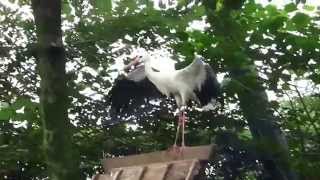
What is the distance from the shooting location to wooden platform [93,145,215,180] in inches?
130

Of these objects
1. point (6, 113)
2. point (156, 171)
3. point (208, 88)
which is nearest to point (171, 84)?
point (208, 88)

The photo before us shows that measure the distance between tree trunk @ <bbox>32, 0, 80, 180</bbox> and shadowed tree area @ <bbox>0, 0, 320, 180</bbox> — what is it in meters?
0.68

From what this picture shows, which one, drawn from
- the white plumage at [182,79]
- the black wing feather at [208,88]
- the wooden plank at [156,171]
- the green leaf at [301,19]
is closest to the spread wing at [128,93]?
the white plumage at [182,79]

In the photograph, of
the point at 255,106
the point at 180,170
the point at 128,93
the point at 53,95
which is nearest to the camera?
the point at 180,170

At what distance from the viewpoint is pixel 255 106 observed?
5.36m

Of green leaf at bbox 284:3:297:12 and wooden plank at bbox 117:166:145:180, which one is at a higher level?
green leaf at bbox 284:3:297:12

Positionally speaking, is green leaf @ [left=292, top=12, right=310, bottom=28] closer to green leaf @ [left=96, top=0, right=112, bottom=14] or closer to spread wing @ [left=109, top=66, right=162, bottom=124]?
spread wing @ [left=109, top=66, right=162, bottom=124]

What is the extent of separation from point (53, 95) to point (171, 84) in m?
0.84

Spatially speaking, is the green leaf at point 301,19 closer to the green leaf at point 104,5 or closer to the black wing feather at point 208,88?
the black wing feather at point 208,88

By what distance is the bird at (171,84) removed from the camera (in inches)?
152

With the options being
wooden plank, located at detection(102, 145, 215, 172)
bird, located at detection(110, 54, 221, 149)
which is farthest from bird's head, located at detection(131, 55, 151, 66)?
wooden plank, located at detection(102, 145, 215, 172)

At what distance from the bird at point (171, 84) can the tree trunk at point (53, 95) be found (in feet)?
2.34

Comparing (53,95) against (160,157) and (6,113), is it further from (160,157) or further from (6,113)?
(6,113)

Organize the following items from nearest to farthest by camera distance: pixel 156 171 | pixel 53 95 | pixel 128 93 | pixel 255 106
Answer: pixel 156 171 → pixel 53 95 → pixel 128 93 → pixel 255 106
